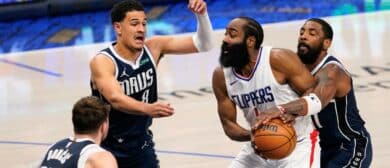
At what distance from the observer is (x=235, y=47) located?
5648 millimetres

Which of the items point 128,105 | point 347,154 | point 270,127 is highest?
point 128,105

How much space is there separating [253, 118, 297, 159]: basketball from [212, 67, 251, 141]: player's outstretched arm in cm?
40

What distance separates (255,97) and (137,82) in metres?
0.73

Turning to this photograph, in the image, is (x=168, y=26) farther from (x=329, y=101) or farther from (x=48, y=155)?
(x=48, y=155)

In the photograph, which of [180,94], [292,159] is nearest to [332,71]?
[292,159]

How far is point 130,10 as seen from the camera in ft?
19.2

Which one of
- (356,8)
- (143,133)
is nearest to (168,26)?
(356,8)

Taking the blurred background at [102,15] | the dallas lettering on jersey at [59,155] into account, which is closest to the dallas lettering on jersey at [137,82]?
the dallas lettering on jersey at [59,155]

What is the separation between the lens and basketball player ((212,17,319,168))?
5.64 metres

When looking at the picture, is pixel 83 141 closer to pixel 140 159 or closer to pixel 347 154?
pixel 140 159

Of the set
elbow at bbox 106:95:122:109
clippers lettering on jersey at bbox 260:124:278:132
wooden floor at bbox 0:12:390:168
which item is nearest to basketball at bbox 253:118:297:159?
clippers lettering on jersey at bbox 260:124:278:132

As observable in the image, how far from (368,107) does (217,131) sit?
1472mm

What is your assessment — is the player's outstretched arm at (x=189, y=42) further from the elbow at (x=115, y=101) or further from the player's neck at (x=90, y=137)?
the player's neck at (x=90, y=137)

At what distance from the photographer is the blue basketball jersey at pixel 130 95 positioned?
5883 mm
